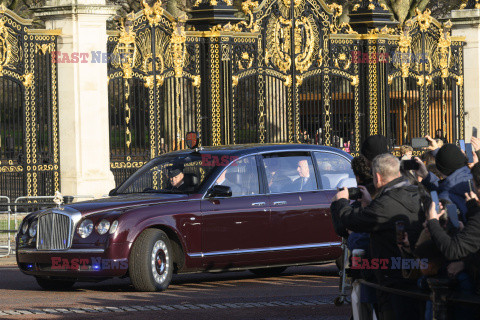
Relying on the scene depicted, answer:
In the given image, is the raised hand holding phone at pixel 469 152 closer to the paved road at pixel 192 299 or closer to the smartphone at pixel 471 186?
the smartphone at pixel 471 186

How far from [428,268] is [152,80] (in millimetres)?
13915

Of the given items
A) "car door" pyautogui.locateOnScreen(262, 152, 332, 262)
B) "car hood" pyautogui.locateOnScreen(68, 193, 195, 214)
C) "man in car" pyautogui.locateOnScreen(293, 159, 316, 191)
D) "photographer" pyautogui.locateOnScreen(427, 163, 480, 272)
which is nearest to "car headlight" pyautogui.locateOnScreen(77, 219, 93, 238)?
"car hood" pyautogui.locateOnScreen(68, 193, 195, 214)

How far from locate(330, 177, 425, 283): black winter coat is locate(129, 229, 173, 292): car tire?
4.20 metres

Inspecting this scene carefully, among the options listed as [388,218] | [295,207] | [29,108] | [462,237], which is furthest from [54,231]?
[29,108]

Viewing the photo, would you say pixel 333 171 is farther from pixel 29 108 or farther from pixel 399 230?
pixel 29 108

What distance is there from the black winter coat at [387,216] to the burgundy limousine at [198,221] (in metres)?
4.30

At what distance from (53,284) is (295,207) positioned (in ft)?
9.57

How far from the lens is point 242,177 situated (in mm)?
12977

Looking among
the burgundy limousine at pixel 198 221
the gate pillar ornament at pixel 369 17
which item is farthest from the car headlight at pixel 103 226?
the gate pillar ornament at pixel 369 17

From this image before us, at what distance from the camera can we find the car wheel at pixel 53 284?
12.7 metres

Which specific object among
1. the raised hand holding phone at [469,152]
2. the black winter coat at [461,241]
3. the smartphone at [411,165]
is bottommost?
the black winter coat at [461,241]

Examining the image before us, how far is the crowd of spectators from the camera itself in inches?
276

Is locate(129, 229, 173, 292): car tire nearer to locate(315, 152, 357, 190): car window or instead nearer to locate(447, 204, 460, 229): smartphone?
locate(315, 152, 357, 190): car window

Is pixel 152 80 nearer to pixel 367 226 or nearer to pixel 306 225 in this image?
pixel 306 225
